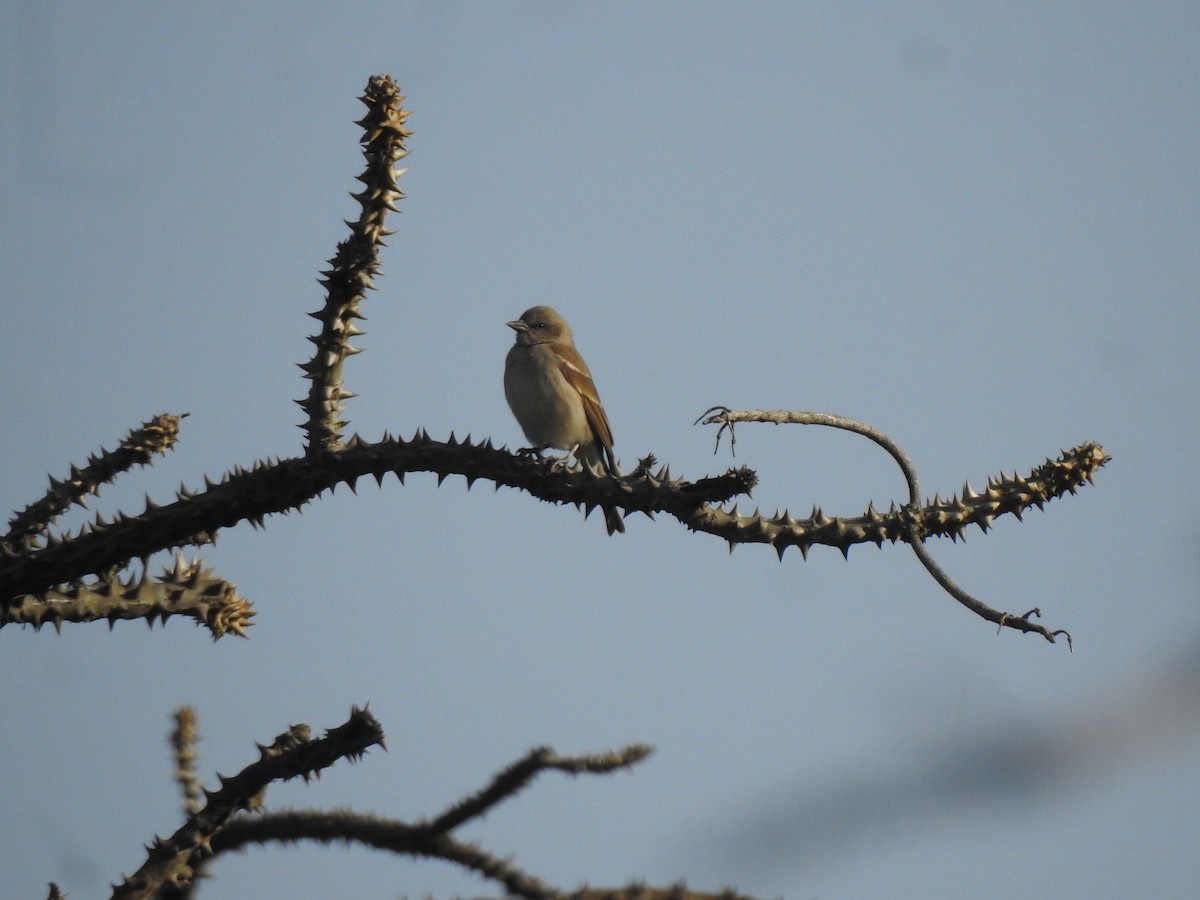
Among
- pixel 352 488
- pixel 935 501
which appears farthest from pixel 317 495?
pixel 935 501

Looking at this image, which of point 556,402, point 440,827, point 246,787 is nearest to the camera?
point 246,787

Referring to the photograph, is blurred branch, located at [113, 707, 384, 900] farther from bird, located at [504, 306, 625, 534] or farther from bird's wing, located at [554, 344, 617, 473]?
bird's wing, located at [554, 344, 617, 473]

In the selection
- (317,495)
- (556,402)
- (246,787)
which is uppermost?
(556,402)

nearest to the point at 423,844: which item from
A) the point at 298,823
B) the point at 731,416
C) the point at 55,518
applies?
the point at 298,823

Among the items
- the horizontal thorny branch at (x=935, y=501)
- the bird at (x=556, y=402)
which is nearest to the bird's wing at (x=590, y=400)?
the bird at (x=556, y=402)

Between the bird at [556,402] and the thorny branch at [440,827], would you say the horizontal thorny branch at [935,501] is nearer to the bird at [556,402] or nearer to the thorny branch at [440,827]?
the thorny branch at [440,827]

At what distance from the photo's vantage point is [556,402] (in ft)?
33.3

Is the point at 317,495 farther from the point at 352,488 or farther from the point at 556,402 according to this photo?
the point at 556,402

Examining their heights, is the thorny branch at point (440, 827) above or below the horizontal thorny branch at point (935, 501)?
below

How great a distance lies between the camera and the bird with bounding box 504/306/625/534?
10164 millimetres

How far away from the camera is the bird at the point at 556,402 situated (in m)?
10.2

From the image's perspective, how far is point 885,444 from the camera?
4.89m

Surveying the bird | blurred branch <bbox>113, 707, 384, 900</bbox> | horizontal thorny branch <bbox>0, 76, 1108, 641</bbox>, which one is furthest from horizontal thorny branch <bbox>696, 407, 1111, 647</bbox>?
the bird

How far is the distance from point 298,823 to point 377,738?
182cm
